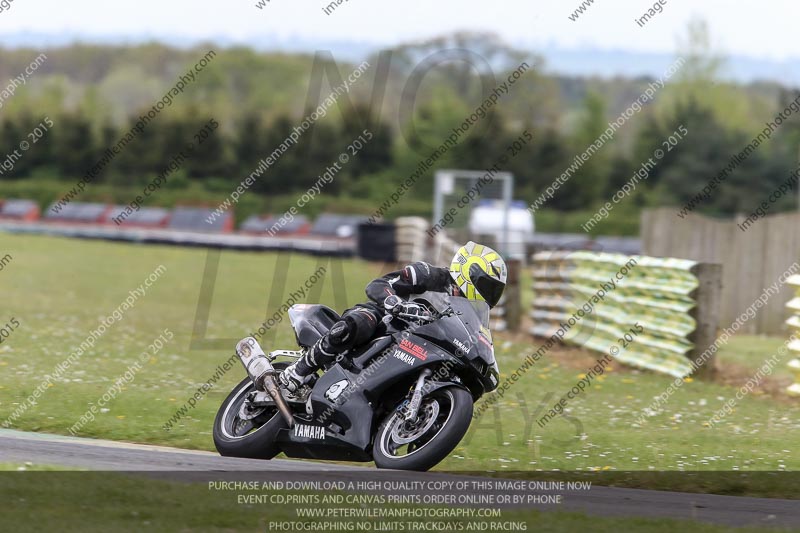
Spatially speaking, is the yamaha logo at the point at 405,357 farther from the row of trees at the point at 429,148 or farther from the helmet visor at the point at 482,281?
the row of trees at the point at 429,148

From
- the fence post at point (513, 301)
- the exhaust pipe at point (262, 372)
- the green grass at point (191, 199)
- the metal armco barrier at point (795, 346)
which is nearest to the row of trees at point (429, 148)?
the green grass at point (191, 199)

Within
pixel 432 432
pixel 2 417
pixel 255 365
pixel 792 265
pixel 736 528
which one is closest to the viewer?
pixel 736 528

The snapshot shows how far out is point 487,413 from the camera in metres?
12.0

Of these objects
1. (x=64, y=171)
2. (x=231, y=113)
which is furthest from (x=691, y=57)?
(x=64, y=171)

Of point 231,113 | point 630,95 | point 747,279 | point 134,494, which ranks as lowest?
point 134,494

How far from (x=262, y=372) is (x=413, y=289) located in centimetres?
129

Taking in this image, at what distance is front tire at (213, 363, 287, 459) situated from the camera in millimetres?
8453

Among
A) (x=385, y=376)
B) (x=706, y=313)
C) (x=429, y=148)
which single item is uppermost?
(x=429, y=148)

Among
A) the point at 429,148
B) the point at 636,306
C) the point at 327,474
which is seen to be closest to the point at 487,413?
the point at 327,474

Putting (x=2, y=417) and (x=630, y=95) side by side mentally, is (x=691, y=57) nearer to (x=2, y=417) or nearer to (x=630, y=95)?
(x=630, y=95)

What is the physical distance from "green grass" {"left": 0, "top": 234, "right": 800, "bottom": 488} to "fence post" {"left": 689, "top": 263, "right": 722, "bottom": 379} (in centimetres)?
48

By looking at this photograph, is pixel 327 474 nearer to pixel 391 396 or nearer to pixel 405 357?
pixel 391 396

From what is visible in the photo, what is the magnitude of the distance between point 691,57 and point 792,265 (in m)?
70.1

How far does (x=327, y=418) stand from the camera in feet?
27.0
